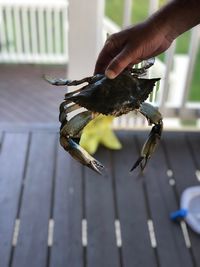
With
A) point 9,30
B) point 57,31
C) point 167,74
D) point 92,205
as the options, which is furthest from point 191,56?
point 9,30

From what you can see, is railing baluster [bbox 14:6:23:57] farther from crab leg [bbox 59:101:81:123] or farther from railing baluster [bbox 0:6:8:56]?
crab leg [bbox 59:101:81:123]

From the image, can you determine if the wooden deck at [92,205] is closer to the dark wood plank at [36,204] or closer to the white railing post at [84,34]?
the dark wood plank at [36,204]

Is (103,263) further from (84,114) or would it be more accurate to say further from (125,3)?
(125,3)

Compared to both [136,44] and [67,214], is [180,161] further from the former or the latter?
[136,44]

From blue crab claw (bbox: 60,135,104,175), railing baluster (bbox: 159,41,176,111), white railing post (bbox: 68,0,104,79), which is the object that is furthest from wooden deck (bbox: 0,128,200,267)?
blue crab claw (bbox: 60,135,104,175)

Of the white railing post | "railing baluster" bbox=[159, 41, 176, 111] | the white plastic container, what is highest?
the white railing post

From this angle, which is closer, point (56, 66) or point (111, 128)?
point (111, 128)

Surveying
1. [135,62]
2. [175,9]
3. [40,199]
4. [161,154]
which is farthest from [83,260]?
[175,9]
